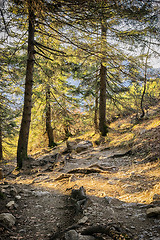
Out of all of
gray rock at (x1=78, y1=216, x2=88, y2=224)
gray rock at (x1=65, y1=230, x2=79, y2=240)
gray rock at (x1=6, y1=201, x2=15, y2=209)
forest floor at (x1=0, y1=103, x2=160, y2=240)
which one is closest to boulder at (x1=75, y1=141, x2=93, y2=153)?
forest floor at (x1=0, y1=103, x2=160, y2=240)

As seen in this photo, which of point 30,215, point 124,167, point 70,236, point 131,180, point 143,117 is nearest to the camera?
point 70,236

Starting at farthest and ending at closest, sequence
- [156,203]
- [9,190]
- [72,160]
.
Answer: [72,160] → [9,190] → [156,203]

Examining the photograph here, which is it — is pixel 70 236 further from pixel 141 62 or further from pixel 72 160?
pixel 141 62

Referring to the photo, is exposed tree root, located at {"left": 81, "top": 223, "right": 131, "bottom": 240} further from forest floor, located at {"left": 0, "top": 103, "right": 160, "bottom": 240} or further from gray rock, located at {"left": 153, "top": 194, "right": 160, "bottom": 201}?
gray rock, located at {"left": 153, "top": 194, "right": 160, "bottom": 201}

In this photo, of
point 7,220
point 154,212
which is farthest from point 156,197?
point 7,220

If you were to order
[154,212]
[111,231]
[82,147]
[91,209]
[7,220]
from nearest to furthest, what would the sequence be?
[111,231] < [154,212] < [7,220] < [91,209] < [82,147]

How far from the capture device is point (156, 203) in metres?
2.53

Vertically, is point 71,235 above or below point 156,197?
below

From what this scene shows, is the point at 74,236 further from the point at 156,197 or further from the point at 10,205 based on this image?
the point at 10,205

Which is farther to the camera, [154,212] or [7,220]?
[7,220]

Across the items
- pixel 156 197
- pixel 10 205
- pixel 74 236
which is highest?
pixel 156 197

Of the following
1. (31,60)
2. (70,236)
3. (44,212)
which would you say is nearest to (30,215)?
(44,212)

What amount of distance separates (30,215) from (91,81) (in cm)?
971

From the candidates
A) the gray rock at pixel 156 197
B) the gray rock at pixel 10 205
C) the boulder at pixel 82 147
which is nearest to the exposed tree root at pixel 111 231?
the gray rock at pixel 156 197
